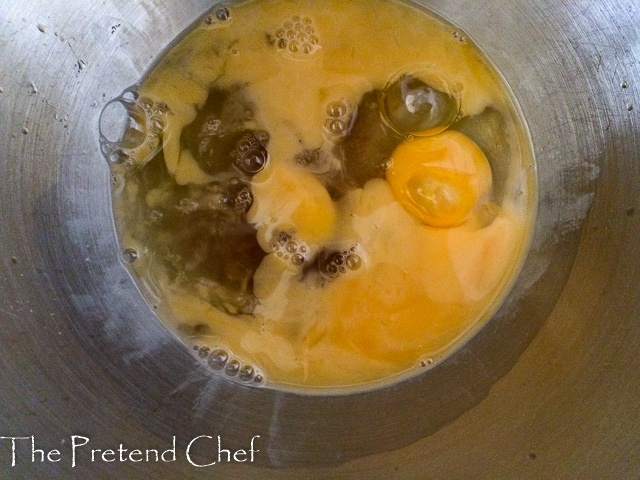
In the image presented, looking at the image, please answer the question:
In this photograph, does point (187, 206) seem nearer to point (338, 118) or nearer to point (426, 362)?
point (338, 118)

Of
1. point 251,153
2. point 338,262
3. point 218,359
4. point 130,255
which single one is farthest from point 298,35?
point 218,359

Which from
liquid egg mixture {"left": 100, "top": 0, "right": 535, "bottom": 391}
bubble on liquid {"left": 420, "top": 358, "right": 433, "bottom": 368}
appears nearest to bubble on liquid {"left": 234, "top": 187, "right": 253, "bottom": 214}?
liquid egg mixture {"left": 100, "top": 0, "right": 535, "bottom": 391}

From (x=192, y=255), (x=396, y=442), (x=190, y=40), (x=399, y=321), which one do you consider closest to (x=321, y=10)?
(x=190, y=40)

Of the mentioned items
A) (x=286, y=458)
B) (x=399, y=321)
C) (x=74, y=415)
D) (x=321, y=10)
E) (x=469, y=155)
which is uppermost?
(x=321, y=10)

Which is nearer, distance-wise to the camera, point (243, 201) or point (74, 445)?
point (74, 445)

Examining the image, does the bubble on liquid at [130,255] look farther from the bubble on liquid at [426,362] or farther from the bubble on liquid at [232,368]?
the bubble on liquid at [426,362]

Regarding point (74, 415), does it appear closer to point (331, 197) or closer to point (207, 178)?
point (207, 178)

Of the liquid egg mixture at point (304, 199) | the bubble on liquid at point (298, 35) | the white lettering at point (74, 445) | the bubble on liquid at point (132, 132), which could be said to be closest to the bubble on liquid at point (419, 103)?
the liquid egg mixture at point (304, 199)
